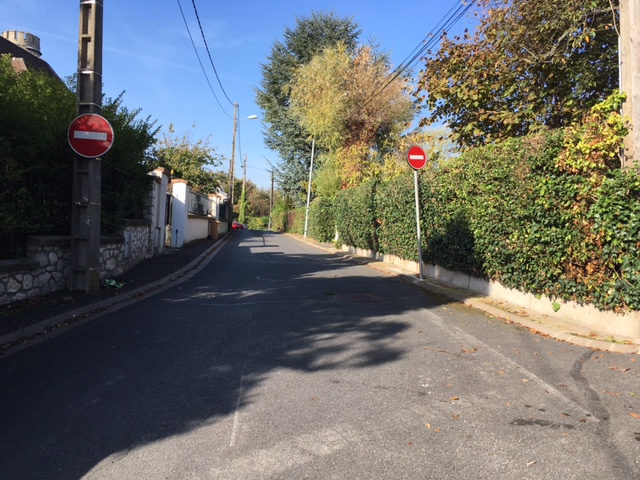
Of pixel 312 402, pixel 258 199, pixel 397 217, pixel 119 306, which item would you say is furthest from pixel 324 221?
pixel 258 199

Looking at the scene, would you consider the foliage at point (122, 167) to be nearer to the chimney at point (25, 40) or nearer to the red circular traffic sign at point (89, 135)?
the red circular traffic sign at point (89, 135)

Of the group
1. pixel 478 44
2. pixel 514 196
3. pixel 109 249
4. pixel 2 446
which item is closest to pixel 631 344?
pixel 514 196

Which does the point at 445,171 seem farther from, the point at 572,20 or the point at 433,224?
the point at 572,20

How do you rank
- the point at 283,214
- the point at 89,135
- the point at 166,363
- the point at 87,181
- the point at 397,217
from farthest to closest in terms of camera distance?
the point at 283,214 → the point at 397,217 → the point at 87,181 → the point at 89,135 → the point at 166,363

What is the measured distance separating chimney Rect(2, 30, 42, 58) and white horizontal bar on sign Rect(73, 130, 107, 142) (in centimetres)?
2732

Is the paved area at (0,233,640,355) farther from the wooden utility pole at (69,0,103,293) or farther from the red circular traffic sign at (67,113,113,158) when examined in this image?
the red circular traffic sign at (67,113,113,158)

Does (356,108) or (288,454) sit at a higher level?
(356,108)

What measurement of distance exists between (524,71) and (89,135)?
30.3 feet

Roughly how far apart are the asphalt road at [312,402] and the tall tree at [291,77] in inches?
1268

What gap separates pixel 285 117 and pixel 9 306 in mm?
33997

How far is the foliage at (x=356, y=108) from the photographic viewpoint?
26969 millimetres

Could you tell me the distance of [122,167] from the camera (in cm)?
1154

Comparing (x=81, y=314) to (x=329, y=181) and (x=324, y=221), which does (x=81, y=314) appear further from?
(x=324, y=221)

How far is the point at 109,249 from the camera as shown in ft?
33.3
